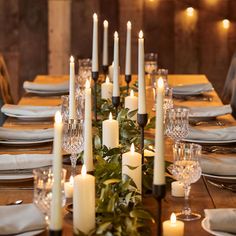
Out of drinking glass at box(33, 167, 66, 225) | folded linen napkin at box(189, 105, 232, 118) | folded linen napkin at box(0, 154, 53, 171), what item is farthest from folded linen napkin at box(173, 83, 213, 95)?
drinking glass at box(33, 167, 66, 225)

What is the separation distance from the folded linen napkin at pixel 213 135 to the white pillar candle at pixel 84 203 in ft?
3.73

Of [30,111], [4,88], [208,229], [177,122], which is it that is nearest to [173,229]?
[208,229]

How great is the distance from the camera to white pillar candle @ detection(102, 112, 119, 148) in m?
2.10

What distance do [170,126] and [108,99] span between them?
2.55 ft

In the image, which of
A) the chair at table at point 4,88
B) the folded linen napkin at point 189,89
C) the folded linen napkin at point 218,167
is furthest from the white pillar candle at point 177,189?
the chair at table at point 4,88

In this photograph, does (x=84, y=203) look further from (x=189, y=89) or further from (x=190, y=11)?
(x=190, y=11)

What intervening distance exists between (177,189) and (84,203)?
1.69ft

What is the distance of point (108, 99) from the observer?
118 inches

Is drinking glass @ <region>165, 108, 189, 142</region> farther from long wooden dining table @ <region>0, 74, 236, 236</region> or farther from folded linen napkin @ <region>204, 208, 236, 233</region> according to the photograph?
folded linen napkin @ <region>204, 208, 236, 233</region>

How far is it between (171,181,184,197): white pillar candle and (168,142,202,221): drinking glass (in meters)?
0.09

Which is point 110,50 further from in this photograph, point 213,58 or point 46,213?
point 46,213

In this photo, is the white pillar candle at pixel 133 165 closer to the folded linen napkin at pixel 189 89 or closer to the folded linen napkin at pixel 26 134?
the folded linen napkin at pixel 26 134

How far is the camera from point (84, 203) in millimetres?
1547

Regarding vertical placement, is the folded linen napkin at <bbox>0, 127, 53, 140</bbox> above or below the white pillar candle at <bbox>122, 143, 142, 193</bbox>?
above
